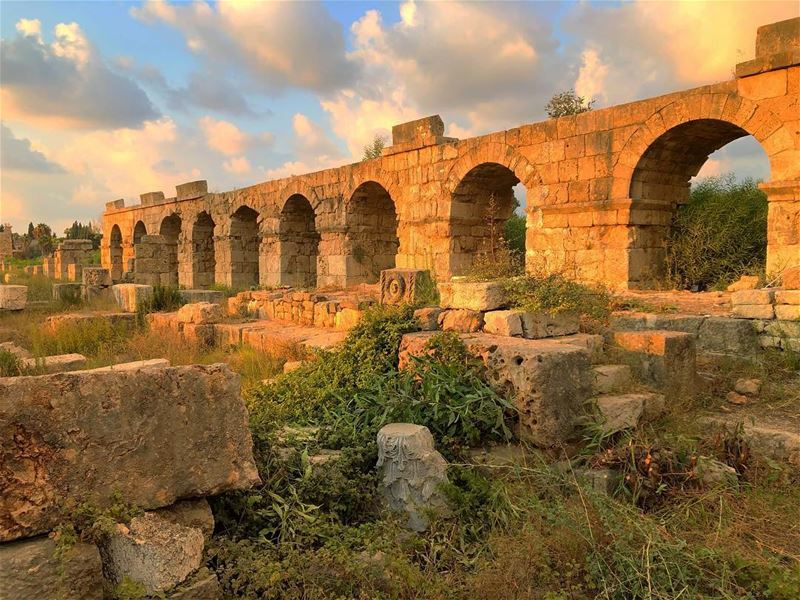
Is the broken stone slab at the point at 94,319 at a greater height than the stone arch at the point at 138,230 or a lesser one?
lesser

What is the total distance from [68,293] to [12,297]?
1753 millimetres

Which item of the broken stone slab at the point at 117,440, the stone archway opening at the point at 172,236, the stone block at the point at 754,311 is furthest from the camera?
the stone archway opening at the point at 172,236

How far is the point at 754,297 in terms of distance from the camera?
20.0 feet

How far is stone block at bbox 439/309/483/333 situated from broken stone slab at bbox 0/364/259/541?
264 cm

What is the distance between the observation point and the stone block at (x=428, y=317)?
5.21 meters

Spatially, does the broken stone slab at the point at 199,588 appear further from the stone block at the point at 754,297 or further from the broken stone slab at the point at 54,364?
the stone block at the point at 754,297

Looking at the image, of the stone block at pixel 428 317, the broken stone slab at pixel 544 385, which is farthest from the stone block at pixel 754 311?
the stone block at pixel 428 317

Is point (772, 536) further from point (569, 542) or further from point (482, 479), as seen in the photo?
point (482, 479)

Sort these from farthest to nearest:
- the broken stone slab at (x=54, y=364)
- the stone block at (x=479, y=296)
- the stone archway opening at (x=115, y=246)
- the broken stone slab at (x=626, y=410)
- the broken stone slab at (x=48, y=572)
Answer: the stone archway opening at (x=115, y=246), the broken stone slab at (x=54, y=364), the stone block at (x=479, y=296), the broken stone slab at (x=626, y=410), the broken stone slab at (x=48, y=572)

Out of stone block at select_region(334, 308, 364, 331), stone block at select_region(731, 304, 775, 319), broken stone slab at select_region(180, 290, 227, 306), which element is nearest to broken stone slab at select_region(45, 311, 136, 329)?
broken stone slab at select_region(180, 290, 227, 306)

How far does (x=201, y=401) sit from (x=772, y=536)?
2.85 metres

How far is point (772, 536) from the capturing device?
297 centimetres

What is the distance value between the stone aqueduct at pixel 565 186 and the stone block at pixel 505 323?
174cm

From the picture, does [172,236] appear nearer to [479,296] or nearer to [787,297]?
[479,296]
